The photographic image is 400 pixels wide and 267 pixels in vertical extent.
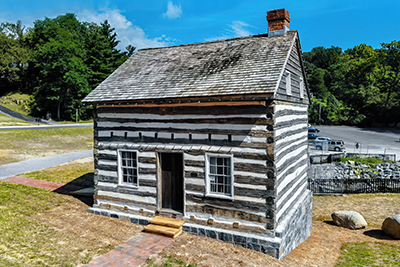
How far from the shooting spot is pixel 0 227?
8977 mm

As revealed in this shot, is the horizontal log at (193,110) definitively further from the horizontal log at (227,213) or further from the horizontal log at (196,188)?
the horizontal log at (227,213)

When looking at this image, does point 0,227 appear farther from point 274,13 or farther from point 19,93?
point 19,93

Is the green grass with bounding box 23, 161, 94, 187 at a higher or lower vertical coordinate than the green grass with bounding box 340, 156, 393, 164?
higher

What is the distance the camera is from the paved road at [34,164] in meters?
16.7

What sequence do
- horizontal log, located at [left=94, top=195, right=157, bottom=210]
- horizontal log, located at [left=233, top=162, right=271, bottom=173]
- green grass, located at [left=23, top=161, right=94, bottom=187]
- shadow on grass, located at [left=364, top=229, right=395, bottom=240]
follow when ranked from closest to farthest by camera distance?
horizontal log, located at [left=233, top=162, right=271, bottom=173] → horizontal log, located at [left=94, top=195, right=157, bottom=210] → shadow on grass, located at [left=364, top=229, right=395, bottom=240] → green grass, located at [left=23, top=161, right=94, bottom=187]

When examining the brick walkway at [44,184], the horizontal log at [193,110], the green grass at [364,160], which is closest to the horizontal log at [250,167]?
the horizontal log at [193,110]

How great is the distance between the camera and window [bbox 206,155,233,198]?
8948mm

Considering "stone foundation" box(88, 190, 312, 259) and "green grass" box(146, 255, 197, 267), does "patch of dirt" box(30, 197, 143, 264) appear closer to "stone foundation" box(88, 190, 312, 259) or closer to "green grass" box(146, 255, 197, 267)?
"stone foundation" box(88, 190, 312, 259)

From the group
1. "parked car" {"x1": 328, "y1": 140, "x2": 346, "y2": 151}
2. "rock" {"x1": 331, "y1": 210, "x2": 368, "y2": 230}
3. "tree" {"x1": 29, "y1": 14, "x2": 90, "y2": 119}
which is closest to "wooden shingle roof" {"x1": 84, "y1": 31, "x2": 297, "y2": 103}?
"rock" {"x1": 331, "y1": 210, "x2": 368, "y2": 230}

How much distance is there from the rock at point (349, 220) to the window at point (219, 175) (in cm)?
737

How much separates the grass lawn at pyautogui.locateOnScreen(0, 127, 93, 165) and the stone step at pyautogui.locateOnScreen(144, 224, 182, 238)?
48.5 ft

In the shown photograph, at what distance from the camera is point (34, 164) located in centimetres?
1888

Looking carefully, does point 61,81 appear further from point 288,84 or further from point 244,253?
point 244,253

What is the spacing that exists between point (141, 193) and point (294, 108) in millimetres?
6507
